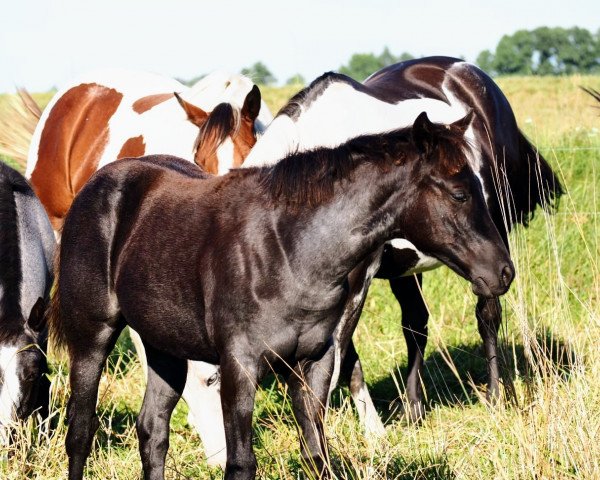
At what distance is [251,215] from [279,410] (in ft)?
8.14

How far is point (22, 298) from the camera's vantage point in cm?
481

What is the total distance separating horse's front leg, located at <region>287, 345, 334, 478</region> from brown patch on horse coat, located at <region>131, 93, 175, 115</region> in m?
3.27

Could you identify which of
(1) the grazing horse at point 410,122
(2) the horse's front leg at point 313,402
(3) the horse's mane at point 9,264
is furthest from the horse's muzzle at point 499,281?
(3) the horse's mane at point 9,264

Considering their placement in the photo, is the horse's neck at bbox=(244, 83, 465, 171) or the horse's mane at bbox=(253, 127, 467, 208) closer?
the horse's mane at bbox=(253, 127, 467, 208)

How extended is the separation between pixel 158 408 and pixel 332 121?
63.1 inches

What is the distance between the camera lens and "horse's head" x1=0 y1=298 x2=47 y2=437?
14.6ft

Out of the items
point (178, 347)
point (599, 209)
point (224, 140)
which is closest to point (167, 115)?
point (224, 140)

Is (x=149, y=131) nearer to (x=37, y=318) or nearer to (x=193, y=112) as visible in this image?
(x=193, y=112)

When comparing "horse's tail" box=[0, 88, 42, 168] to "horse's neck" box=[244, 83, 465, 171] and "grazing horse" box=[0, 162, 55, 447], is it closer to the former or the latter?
"grazing horse" box=[0, 162, 55, 447]

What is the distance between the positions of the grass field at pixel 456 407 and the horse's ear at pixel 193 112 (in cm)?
143

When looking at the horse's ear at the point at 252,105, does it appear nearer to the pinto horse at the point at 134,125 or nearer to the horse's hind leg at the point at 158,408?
the pinto horse at the point at 134,125

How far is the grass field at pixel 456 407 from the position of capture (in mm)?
3447

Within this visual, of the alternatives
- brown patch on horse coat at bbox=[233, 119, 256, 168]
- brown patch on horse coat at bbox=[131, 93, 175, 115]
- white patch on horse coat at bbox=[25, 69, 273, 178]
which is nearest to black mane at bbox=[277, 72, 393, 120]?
brown patch on horse coat at bbox=[233, 119, 256, 168]

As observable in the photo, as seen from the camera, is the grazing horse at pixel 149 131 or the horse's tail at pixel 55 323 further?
the grazing horse at pixel 149 131
